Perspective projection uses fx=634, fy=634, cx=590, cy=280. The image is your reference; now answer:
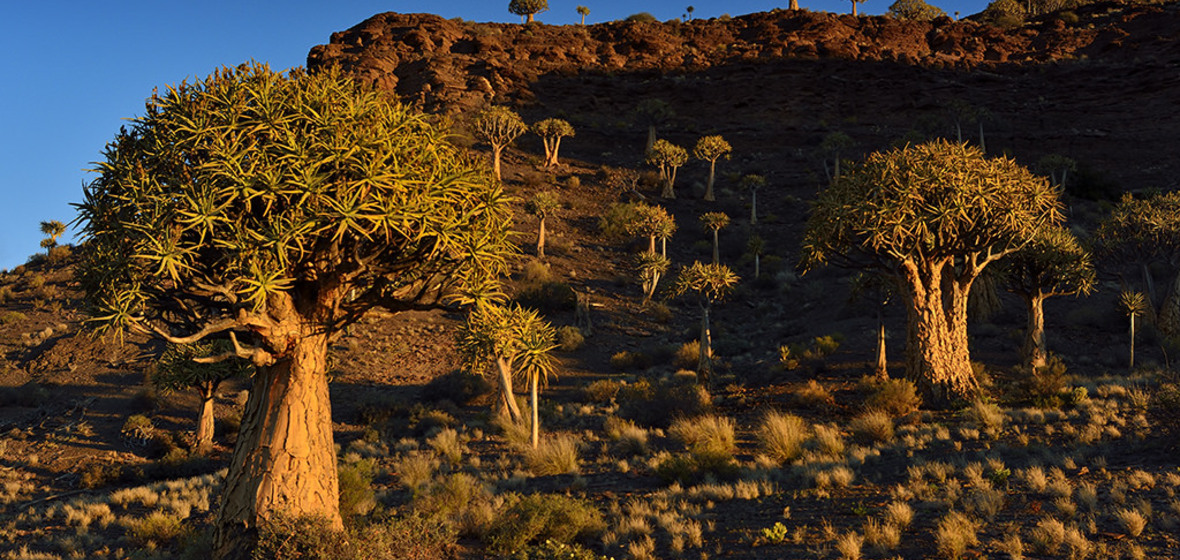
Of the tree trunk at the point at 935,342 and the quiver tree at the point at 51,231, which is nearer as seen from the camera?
the tree trunk at the point at 935,342

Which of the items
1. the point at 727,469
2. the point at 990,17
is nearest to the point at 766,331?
the point at 727,469

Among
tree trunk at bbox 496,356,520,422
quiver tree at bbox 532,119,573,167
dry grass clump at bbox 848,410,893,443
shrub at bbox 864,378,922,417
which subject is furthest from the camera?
quiver tree at bbox 532,119,573,167

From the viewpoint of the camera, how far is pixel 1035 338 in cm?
2027

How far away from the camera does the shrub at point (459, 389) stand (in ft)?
84.0

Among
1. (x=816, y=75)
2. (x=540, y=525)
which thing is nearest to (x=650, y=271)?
(x=540, y=525)

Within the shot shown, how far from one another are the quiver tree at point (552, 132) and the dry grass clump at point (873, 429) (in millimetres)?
39259

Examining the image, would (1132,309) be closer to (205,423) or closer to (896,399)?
(896,399)

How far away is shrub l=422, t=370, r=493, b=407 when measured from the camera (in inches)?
1008

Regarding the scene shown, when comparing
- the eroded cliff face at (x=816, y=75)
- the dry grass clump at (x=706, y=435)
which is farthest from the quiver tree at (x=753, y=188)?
the dry grass clump at (x=706, y=435)

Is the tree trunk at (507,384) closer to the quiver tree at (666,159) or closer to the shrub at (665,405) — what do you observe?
the shrub at (665,405)

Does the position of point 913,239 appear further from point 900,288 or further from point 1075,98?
point 1075,98

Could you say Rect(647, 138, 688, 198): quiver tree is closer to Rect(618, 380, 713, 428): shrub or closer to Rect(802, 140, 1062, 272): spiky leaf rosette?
Rect(618, 380, 713, 428): shrub

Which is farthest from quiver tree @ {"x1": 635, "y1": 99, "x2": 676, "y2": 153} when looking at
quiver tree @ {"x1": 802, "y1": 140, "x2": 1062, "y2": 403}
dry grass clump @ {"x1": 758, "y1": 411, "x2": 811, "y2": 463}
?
dry grass clump @ {"x1": 758, "y1": 411, "x2": 811, "y2": 463}

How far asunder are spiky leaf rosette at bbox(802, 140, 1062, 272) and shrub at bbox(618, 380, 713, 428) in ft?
21.0
